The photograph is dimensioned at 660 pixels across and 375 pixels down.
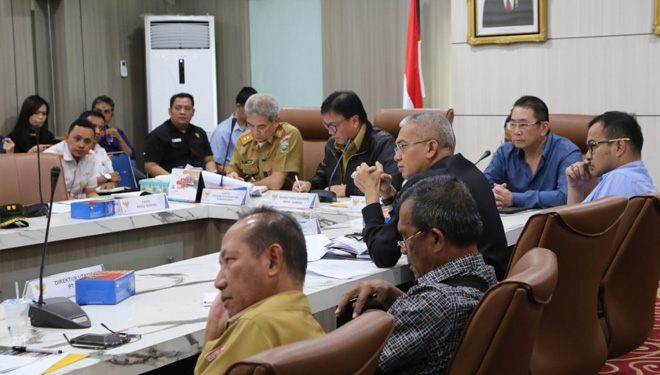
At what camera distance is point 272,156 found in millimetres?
5020

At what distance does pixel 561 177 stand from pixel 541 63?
2317 mm

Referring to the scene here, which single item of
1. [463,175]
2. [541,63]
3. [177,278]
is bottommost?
[177,278]

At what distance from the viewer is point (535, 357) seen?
2.42 m

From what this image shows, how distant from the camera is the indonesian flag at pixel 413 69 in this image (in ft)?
23.6

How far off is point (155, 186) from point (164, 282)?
2.07m

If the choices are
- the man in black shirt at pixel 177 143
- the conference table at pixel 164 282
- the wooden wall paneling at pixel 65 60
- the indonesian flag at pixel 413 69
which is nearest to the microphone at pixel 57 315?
the conference table at pixel 164 282

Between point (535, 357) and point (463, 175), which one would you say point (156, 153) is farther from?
point (535, 357)

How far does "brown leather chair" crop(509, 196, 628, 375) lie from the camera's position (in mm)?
2287

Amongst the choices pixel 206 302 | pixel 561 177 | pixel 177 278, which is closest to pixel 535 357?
pixel 206 302

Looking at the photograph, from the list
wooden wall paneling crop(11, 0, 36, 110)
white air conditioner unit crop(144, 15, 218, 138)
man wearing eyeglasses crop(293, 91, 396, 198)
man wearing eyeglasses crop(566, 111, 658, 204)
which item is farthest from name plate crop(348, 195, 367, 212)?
white air conditioner unit crop(144, 15, 218, 138)

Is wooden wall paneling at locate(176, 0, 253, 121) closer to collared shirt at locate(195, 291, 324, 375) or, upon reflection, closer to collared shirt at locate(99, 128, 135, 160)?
collared shirt at locate(99, 128, 135, 160)

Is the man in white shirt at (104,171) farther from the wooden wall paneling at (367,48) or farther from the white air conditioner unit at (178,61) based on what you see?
the wooden wall paneling at (367,48)

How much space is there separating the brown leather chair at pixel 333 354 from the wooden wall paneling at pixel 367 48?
6579 millimetres

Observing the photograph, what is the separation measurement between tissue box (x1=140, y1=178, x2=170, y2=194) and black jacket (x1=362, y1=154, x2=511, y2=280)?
1980 mm
